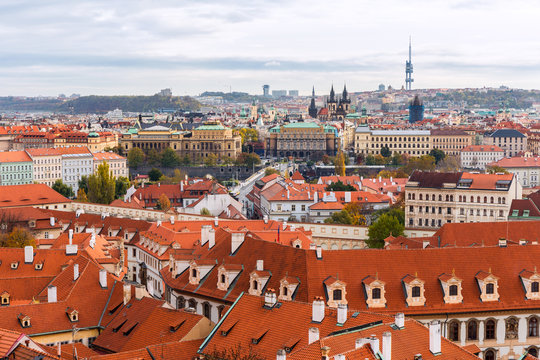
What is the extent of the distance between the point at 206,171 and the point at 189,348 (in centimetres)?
13937

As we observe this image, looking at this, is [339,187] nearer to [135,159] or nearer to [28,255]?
[135,159]

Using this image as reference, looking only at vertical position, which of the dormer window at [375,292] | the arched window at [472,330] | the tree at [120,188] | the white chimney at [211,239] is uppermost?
the white chimney at [211,239]

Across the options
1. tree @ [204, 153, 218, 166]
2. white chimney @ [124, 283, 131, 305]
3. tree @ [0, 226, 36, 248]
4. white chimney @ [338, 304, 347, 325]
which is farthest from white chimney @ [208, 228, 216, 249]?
tree @ [204, 153, 218, 166]

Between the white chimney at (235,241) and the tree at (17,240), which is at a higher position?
the white chimney at (235,241)

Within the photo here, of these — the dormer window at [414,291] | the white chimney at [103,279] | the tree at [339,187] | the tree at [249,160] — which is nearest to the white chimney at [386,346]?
the dormer window at [414,291]

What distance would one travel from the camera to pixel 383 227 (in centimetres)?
6944

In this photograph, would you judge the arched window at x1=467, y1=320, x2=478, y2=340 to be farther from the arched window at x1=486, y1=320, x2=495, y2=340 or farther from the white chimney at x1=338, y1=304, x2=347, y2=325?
the white chimney at x1=338, y1=304, x2=347, y2=325

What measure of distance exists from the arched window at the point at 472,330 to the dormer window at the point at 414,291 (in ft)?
7.83

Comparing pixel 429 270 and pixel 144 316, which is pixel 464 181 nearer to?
pixel 429 270

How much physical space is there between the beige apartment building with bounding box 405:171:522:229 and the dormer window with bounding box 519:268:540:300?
50.5 meters

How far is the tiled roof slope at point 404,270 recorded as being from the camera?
1602 inches

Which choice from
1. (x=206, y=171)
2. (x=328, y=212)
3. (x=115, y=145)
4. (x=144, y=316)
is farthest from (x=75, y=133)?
(x=144, y=316)

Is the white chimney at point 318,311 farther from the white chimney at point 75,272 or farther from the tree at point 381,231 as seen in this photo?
the tree at point 381,231

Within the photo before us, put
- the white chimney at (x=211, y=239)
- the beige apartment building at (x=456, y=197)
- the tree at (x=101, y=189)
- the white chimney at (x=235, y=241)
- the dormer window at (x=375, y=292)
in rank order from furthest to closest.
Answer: the tree at (x=101, y=189) < the beige apartment building at (x=456, y=197) < the white chimney at (x=211, y=239) < the white chimney at (x=235, y=241) < the dormer window at (x=375, y=292)
